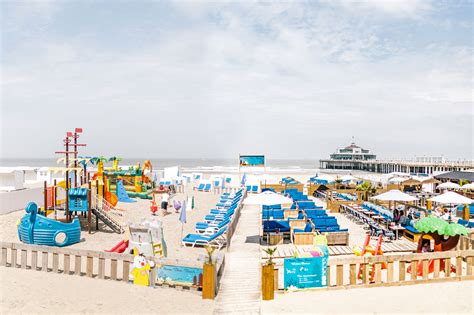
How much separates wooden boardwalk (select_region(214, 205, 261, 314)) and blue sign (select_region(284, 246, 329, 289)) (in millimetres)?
821

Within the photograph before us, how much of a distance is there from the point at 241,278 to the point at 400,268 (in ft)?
12.9

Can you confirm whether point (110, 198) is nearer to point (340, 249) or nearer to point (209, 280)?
point (340, 249)

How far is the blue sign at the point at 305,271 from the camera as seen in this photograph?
8.83 metres

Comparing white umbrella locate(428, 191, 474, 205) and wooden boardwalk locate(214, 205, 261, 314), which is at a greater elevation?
white umbrella locate(428, 191, 474, 205)

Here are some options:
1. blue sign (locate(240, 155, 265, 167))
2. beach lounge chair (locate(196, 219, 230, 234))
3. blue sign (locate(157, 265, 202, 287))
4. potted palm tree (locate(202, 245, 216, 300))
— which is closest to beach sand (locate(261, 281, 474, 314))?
potted palm tree (locate(202, 245, 216, 300))

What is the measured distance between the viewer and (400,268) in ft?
30.5

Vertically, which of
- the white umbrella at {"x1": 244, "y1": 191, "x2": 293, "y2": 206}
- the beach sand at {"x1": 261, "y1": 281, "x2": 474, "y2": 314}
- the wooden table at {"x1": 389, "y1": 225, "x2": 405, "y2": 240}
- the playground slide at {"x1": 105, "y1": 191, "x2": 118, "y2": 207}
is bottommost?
the beach sand at {"x1": 261, "y1": 281, "x2": 474, "y2": 314}

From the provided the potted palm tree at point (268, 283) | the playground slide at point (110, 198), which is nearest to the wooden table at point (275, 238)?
the potted palm tree at point (268, 283)

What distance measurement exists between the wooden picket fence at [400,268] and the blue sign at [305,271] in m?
0.22

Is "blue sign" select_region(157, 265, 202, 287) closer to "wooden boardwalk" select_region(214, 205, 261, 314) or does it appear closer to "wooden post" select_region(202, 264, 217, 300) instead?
"wooden post" select_region(202, 264, 217, 300)

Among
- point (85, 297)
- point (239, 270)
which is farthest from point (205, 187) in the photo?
point (85, 297)

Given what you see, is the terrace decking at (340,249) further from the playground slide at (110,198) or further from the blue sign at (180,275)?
the playground slide at (110,198)

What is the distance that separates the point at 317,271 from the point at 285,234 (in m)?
6.06

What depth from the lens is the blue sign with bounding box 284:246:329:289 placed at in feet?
29.0
